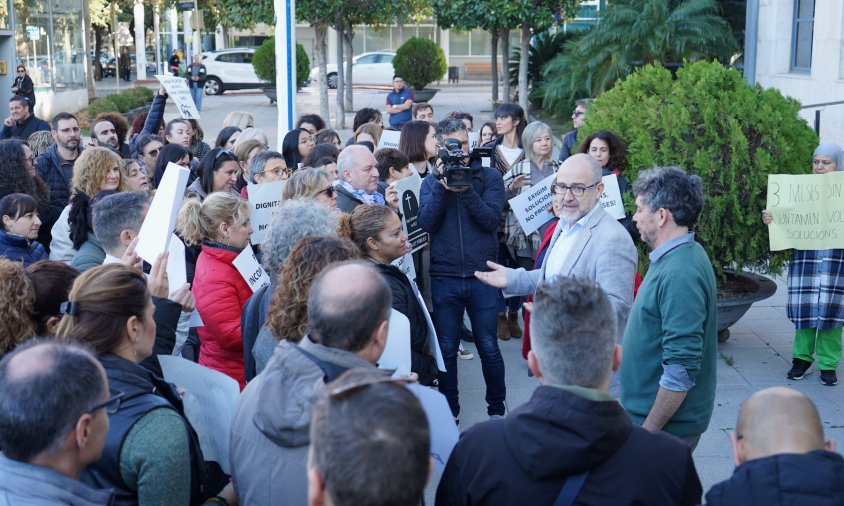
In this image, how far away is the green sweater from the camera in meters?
3.66

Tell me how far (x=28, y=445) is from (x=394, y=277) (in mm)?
2199

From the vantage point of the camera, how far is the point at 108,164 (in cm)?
634

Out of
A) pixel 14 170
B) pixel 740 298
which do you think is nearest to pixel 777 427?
pixel 740 298

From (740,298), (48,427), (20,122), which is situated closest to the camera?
(48,427)

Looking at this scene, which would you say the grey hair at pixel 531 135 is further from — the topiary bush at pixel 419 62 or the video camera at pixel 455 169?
the topiary bush at pixel 419 62

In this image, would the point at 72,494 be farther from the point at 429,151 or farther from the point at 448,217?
the point at 429,151

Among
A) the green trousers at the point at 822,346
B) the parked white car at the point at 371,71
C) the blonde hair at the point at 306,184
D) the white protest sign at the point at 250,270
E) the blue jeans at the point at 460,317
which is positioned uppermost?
the parked white car at the point at 371,71

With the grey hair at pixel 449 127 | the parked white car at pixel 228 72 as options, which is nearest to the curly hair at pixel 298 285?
the grey hair at pixel 449 127

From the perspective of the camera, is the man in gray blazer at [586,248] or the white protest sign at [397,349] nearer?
the white protest sign at [397,349]

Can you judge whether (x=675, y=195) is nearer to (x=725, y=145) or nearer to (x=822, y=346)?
(x=725, y=145)

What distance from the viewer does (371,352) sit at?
280 centimetres

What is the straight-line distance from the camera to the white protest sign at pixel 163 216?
3814mm

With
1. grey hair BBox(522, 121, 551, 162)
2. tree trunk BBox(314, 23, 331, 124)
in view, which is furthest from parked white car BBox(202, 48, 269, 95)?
grey hair BBox(522, 121, 551, 162)

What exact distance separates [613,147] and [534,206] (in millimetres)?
726
